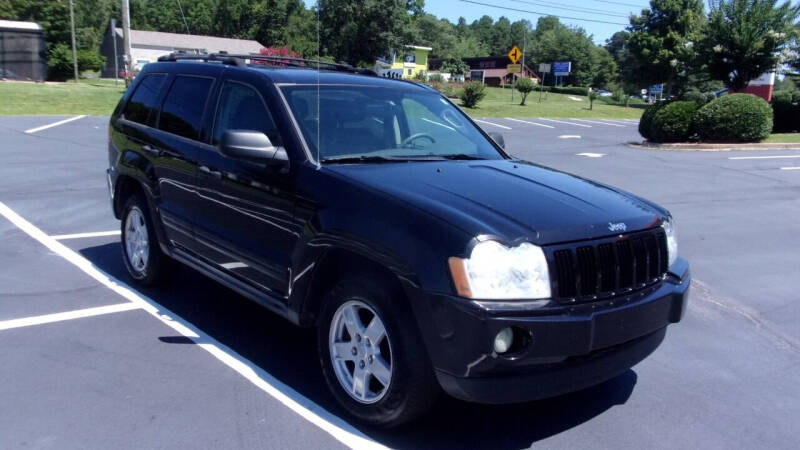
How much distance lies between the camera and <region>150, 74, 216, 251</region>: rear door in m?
4.98

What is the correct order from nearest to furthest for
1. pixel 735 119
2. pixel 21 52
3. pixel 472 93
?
1. pixel 735 119
2. pixel 472 93
3. pixel 21 52

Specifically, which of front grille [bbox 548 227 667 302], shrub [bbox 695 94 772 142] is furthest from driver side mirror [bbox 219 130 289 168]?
shrub [bbox 695 94 772 142]

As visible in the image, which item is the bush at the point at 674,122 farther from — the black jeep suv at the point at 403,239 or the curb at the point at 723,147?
the black jeep suv at the point at 403,239

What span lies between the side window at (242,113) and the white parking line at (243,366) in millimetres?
1405

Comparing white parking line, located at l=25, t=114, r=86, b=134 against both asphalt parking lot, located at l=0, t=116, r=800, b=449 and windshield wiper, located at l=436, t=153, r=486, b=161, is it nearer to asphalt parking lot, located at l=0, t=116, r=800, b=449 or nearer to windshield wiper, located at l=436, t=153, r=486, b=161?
asphalt parking lot, located at l=0, t=116, r=800, b=449

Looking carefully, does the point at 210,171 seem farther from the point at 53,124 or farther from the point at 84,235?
the point at 53,124

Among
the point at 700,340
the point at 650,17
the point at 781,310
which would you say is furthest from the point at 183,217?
the point at 650,17

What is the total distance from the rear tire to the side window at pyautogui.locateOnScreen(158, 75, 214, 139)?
0.81 metres

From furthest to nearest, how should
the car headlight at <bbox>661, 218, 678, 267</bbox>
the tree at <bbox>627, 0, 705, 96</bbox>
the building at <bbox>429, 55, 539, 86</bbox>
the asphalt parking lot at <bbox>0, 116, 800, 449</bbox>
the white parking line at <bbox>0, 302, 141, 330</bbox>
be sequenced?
the building at <bbox>429, 55, 539, 86</bbox> → the tree at <bbox>627, 0, 705, 96</bbox> → the white parking line at <bbox>0, 302, 141, 330</bbox> → the car headlight at <bbox>661, 218, 678, 267</bbox> → the asphalt parking lot at <bbox>0, 116, 800, 449</bbox>

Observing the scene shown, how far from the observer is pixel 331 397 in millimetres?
3986

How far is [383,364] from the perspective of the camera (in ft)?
11.5

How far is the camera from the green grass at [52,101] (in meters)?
24.9

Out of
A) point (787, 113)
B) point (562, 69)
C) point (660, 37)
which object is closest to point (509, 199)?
point (787, 113)

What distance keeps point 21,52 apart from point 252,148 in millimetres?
42858
